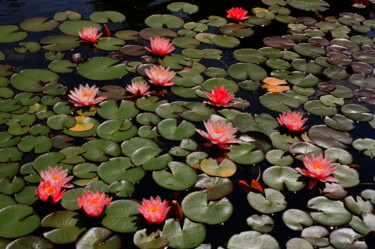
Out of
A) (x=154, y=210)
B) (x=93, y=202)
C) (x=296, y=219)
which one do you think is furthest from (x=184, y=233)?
(x=296, y=219)

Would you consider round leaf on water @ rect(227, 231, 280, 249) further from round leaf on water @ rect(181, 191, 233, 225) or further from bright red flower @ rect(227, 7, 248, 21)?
bright red flower @ rect(227, 7, 248, 21)

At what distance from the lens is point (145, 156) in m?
3.03

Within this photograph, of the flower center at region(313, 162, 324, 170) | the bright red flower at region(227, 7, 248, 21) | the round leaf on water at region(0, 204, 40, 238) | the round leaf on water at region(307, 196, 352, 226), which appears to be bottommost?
the round leaf on water at region(307, 196, 352, 226)

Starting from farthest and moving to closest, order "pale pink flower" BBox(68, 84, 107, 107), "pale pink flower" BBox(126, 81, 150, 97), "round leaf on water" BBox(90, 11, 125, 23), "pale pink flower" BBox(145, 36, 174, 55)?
"round leaf on water" BBox(90, 11, 125, 23), "pale pink flower" BBox(145, 36, 174, 55), "pale pink flower" BBox(126, 81, 150, 97), "pale pink flower" BBox(68, 84, 107, 107)

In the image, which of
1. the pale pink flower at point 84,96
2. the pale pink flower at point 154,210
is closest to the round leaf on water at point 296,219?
the pale pink flower at point 154,210

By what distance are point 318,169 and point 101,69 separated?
7.87ft

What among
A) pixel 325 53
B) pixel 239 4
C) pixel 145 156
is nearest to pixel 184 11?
pixel 239 4

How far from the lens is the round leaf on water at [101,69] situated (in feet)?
13.0

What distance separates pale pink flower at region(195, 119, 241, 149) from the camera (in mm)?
3123

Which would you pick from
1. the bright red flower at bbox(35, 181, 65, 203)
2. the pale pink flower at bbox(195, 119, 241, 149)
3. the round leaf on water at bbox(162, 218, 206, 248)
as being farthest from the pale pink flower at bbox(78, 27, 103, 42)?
the round leaf on water at bbox(162, 218, 206, 248)

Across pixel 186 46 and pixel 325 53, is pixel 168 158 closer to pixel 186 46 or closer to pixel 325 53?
pixel 186 46

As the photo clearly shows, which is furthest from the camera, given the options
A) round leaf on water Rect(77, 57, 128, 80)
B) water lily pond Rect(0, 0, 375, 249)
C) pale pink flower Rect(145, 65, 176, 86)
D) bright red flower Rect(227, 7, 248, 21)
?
bright red flower Rect(227, 7, 248, 21)

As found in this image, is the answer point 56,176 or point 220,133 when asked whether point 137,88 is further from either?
point 56,176

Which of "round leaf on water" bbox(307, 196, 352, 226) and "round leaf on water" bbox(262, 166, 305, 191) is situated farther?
"round leaf on water" bbox(262, 166, 305, 191)
